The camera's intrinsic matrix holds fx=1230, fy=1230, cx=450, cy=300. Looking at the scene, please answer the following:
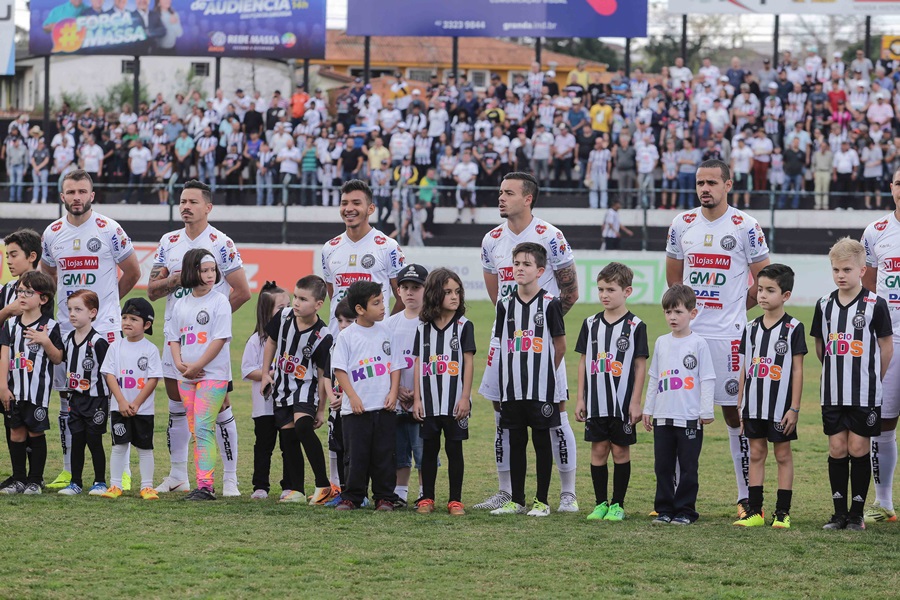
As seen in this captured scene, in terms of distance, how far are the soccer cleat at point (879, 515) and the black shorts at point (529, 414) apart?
216 cm

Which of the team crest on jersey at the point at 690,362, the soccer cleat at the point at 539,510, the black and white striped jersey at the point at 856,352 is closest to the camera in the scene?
the black and white striped jersey at the point at 856,352

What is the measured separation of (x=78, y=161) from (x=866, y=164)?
62.6 feet

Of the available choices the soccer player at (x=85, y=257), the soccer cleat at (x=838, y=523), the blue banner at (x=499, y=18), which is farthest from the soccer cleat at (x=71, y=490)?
the blue banner at (x=499, y=18)

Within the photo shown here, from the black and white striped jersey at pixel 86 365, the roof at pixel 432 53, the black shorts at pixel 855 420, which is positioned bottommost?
the black shorts at pixel 855 420

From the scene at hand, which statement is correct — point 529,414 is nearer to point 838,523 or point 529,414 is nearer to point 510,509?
point 510,509

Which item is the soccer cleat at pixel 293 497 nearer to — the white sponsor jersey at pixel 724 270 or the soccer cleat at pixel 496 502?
the soccer cleat at pixel 496 502

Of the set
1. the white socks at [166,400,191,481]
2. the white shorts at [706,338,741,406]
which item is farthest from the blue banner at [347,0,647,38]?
the white socks at [166,400,191,481]

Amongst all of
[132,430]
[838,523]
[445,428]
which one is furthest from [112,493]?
[838,523]

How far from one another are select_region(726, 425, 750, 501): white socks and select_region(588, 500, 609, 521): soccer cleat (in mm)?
910

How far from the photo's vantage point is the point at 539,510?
8164 mm

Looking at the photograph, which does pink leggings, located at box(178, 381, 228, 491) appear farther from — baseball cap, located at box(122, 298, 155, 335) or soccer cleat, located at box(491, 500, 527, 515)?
soccer cleat, located at box(491, 500, 527, 515)

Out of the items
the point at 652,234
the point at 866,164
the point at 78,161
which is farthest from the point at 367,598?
the point at 78,161

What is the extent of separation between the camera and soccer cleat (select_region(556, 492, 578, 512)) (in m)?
8.39

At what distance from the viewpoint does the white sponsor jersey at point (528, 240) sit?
28.3 ft
